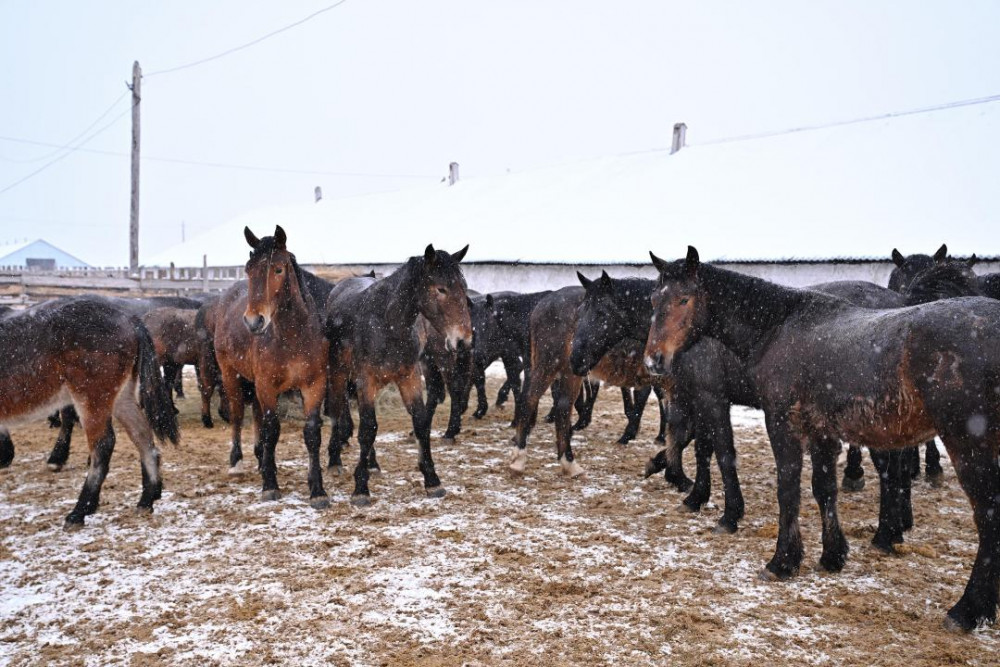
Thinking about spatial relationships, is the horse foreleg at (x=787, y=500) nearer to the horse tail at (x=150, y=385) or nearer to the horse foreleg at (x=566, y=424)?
the horse foreleg at (x=566, y=424)

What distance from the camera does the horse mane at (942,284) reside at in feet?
19.9

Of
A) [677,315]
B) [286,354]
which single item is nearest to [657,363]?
[677,315]

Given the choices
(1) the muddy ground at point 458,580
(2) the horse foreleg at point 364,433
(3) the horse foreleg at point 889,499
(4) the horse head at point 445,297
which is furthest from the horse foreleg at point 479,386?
(3) the horse foreleg at point 889,499

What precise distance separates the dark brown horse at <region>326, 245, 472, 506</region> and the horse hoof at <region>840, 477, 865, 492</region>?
4359mm

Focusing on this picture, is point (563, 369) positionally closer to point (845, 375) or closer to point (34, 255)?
point (845, 375)

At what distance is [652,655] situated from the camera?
3568 mm

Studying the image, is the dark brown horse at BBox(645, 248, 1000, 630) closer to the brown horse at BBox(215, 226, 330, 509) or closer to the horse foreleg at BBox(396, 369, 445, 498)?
the horse foreleg at BBox(396, 369, 445, 498)

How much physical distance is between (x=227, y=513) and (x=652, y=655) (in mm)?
4146

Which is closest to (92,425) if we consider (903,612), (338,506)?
(338,506)

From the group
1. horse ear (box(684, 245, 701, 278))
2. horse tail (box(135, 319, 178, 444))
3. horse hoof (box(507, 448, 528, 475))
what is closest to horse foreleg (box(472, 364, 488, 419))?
horse hoof (box(507, 448, 528, 475))

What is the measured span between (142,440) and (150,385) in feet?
1.75

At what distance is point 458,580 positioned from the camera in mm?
4543

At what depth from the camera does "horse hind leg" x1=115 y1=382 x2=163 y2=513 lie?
19.5 ft

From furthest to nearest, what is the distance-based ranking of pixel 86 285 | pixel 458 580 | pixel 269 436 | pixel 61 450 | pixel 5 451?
pixel 86 285 → pixel 61 450 → pixel 5 451 → pixel 269 436 → pixel 458 580
